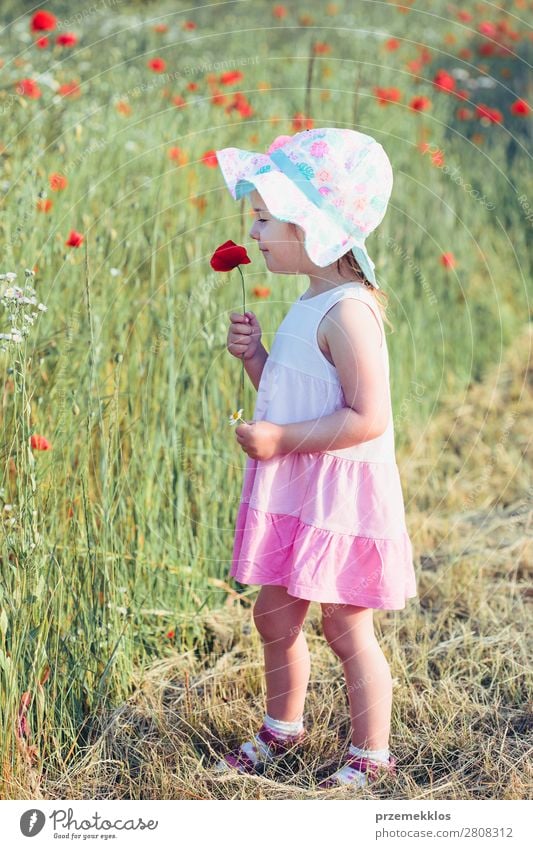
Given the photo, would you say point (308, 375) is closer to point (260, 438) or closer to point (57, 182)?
point (260, 438)

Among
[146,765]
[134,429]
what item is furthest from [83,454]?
[146,765]

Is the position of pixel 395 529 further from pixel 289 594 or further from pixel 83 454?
pixel 83 454

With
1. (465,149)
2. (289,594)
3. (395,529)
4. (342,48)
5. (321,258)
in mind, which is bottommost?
(289,594)

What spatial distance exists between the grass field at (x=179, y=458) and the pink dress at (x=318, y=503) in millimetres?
342

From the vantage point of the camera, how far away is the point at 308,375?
175 cm

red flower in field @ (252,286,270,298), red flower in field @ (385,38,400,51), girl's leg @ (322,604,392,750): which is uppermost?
red flower in field @ (385,38,400,51)

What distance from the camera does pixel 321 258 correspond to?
168 centimetres

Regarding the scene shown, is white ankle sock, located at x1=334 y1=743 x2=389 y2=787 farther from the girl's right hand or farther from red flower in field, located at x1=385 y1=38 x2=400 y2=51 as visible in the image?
red flower in field, located at x1=385 y1=38 x2=400 y2=51

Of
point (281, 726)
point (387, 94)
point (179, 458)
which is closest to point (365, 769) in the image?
point (281, 726)

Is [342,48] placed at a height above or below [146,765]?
above

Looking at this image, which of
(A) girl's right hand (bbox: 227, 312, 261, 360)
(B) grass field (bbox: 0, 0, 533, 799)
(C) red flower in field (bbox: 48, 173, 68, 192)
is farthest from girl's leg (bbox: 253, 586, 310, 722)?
(C) red flower in field (bbox: 48, 173, 68, 192)

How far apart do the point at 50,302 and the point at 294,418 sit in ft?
3.20

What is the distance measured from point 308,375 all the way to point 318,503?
22 centimetres

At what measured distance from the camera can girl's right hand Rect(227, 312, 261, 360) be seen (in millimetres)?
1839
